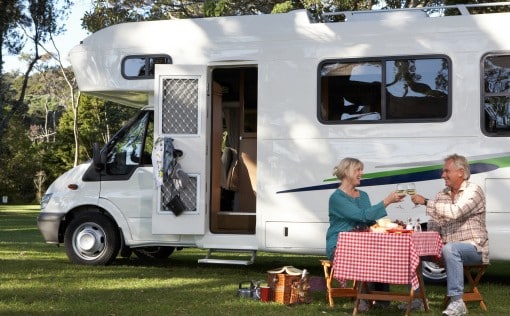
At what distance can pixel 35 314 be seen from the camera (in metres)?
6.73

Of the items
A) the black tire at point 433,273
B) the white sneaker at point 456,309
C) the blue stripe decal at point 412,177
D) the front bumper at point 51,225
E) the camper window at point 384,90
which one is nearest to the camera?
the white sneaker at point 456,309

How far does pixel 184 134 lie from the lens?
9.63m

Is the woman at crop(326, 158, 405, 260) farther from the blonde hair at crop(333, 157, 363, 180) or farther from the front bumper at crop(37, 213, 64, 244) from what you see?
the front bumper at crop(37, 213, 64, 244)

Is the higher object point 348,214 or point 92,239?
point 348,214

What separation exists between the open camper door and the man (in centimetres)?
339

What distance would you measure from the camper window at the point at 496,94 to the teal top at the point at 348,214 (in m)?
2.21

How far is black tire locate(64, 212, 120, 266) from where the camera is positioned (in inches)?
394

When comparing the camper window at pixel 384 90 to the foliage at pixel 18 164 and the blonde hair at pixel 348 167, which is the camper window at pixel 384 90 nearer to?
the blonde hair at pixel 348 167

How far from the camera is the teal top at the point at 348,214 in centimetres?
682

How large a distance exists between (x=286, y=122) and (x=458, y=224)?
9.37 ft

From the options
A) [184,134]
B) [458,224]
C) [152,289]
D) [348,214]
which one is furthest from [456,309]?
[184,134]

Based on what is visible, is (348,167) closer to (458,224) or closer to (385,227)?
(385,227)

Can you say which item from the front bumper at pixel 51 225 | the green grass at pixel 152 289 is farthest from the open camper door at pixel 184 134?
the front bumper at pixel 51 225

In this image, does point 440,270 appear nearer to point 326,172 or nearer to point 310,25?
point 326,172
